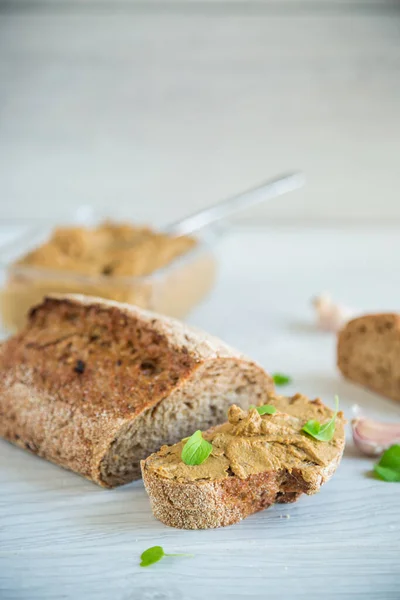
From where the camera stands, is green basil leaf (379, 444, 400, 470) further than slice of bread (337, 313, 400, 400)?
No

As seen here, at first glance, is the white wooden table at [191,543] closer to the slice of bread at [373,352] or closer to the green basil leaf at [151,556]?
the green basil leaf at [151,556]

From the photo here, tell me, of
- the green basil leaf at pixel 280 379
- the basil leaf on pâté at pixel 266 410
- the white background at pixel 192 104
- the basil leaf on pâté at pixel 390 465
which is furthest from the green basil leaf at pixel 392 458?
the white background at pixel 192 104

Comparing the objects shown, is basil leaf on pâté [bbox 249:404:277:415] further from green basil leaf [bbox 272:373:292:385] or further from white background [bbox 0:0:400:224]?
white background [bbox 0:0:400:224]

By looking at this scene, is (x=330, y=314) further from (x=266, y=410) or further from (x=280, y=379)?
(x=266, y=410)

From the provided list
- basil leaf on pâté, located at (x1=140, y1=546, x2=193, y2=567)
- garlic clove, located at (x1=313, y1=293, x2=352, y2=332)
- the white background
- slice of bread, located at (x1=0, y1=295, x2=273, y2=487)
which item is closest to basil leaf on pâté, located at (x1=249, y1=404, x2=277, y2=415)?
slice of bread, located at (x1=0, y1=295, x2=273, y2=487)

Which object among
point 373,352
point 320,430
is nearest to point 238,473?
point 320,430
